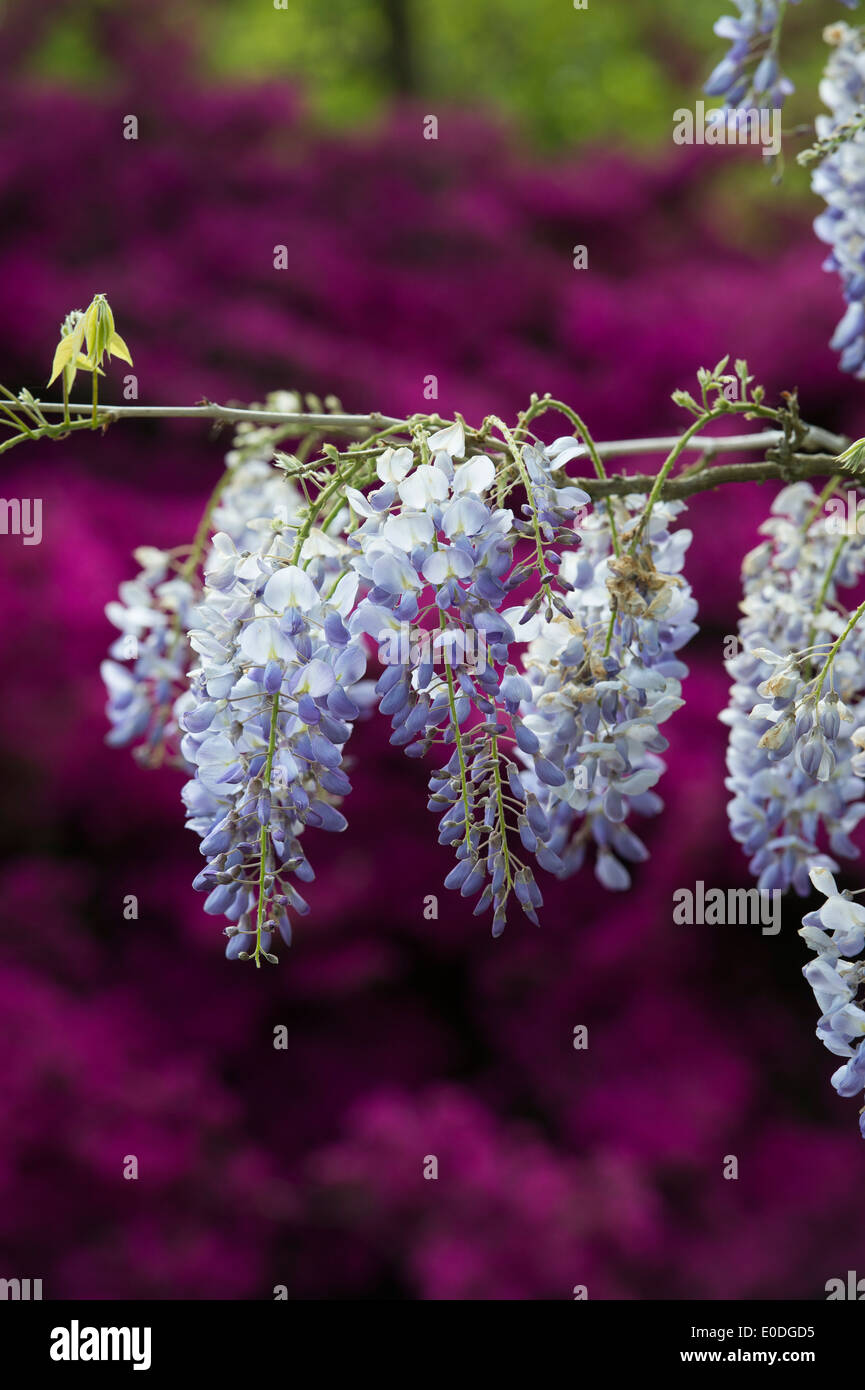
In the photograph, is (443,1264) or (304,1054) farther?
(304,1054)

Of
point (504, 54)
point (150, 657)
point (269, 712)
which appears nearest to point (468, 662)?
point (269, 712)

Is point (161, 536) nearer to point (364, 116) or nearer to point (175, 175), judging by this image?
point (175, 175)

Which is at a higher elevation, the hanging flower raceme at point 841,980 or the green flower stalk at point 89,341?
the green flower stalk at point 89,341

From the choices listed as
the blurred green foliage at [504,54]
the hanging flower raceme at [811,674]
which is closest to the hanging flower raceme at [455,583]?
the hanging flower raceme at [811,674]

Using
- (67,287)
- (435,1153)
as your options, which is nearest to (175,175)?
(67,287)

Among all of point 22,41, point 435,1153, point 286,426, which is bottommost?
point 435,1153

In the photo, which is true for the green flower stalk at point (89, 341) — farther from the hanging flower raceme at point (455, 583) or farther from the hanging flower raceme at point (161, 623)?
the hanging flower raceme at point (161, 623)

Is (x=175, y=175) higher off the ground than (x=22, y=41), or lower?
lower

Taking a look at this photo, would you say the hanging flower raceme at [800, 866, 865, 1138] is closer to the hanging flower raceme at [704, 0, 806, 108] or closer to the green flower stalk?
the green flower stalk
